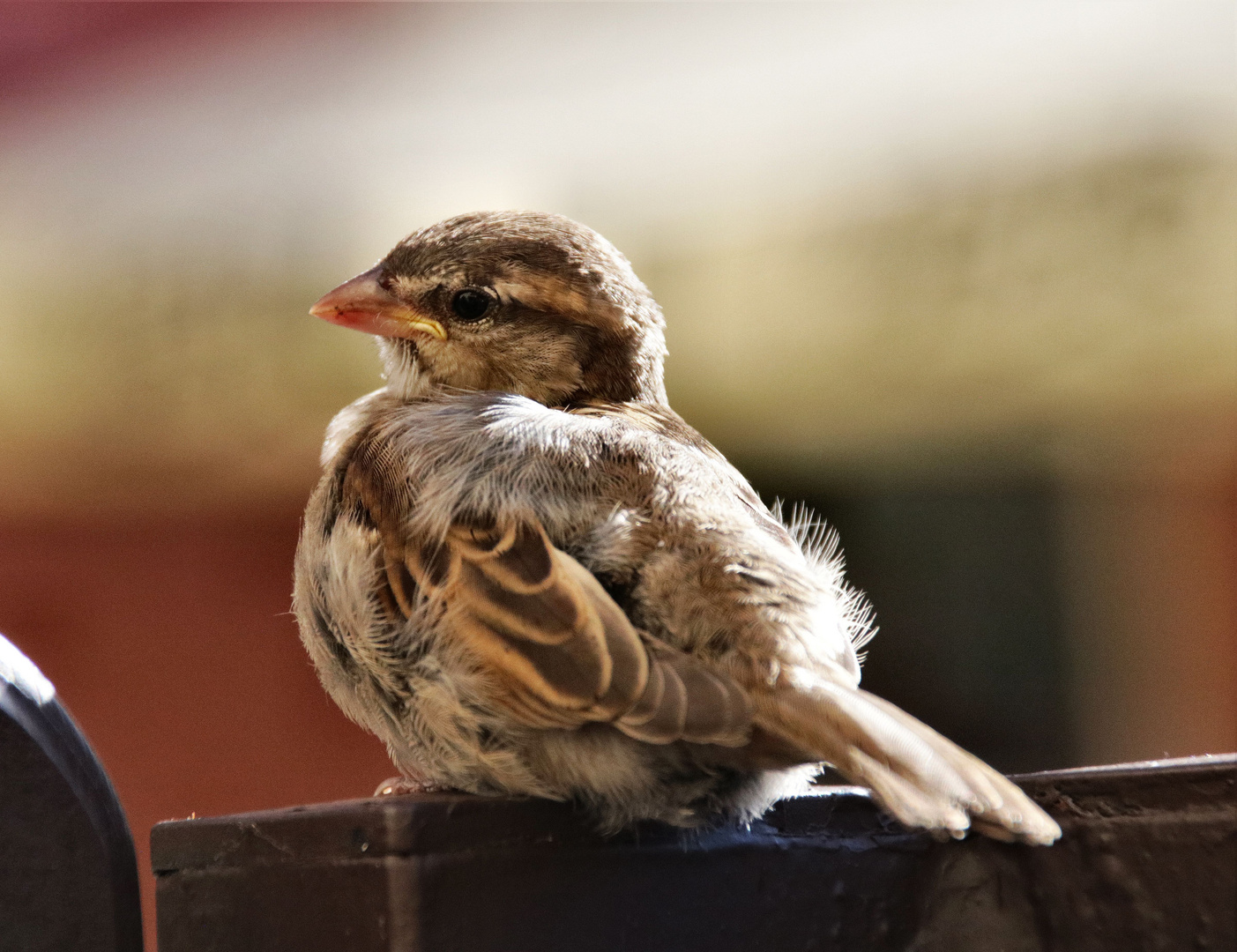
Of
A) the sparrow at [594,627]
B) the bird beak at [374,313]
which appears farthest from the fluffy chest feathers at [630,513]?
the bird beak at [374,313]

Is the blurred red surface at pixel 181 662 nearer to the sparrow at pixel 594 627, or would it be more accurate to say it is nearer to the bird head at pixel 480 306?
the bird head at pixel 480 306

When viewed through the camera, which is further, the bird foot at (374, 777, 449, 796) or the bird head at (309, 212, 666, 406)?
the bird head at (309, 212, 666, 406)

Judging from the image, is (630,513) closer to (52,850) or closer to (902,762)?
(902,762)

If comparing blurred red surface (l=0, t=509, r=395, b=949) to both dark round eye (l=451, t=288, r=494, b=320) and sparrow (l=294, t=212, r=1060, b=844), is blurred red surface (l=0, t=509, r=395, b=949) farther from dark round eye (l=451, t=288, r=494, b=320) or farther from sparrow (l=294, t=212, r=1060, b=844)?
sparrow (l=294, t=212, r=1060, b=844)

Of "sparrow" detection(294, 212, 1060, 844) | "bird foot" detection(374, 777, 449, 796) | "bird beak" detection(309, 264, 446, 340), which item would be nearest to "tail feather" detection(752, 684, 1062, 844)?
"sparrow" detection(294, 212, 1060, 844)

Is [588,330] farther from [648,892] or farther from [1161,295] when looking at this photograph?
[1161,295]
